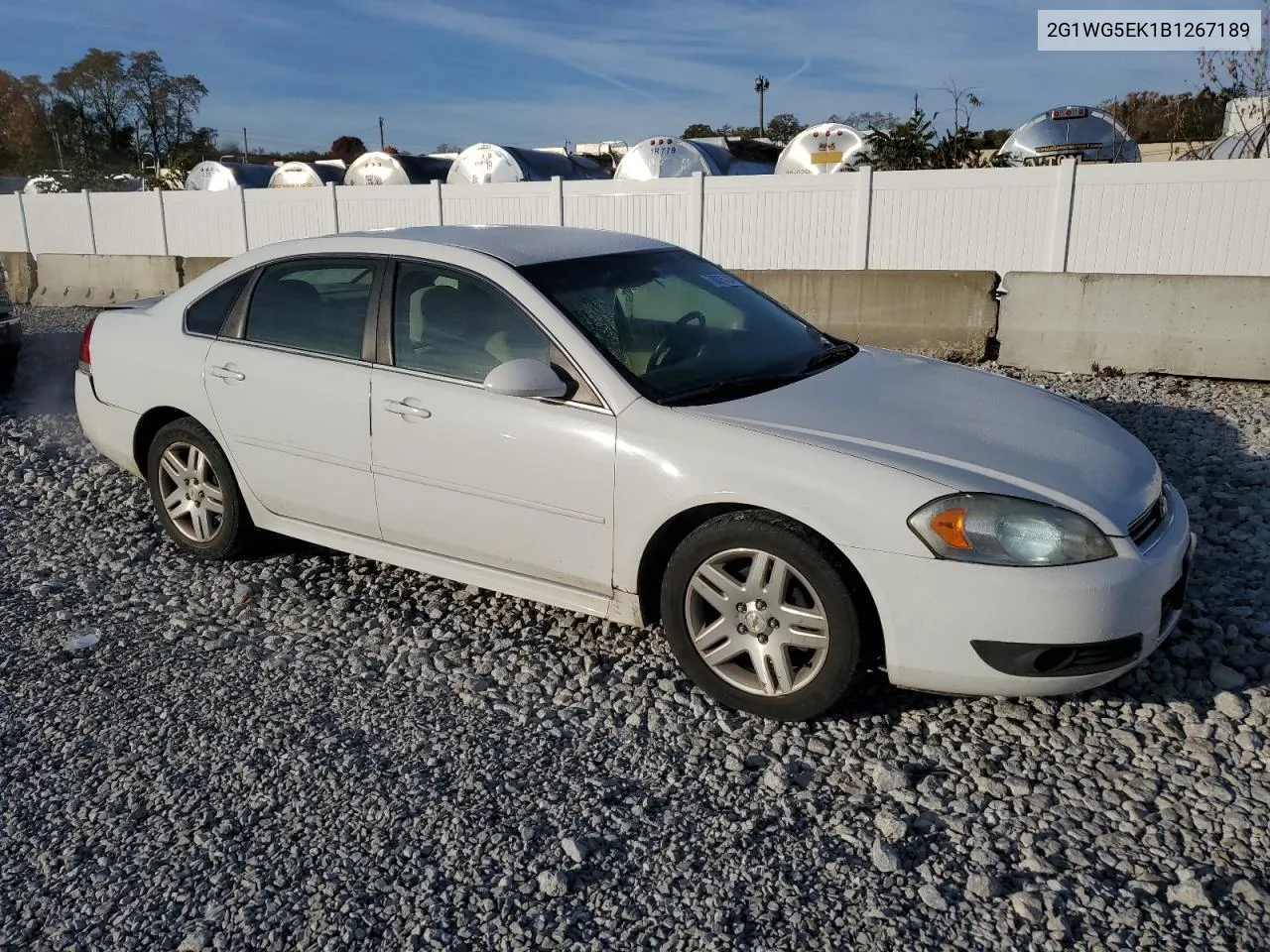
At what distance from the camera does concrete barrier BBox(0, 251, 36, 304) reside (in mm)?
17453

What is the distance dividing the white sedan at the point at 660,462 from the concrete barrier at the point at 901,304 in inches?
197

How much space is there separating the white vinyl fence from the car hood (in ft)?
36.0

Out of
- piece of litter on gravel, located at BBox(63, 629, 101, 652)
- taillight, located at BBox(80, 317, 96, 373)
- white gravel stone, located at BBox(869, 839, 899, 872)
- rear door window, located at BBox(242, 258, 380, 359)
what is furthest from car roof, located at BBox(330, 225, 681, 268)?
white gravel stone, located at BBox(869, 839, 899, 872)

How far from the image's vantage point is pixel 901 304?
31.1 ft

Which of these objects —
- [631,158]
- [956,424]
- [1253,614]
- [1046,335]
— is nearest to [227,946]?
[956,424]

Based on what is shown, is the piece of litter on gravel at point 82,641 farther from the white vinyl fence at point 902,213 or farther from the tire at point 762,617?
the white vinyl fence at point 902,213

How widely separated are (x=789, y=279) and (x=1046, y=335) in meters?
2.58

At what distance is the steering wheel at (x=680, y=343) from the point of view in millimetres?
3879

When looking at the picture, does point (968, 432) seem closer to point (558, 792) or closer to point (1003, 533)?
point (1003, 533)

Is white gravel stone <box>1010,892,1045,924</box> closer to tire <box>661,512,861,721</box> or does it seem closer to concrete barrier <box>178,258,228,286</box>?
tire <box>661,512,861,721</box>

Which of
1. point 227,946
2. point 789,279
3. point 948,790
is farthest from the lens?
point 789,279

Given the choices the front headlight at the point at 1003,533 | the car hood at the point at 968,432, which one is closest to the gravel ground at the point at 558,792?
the front headlight at the point at 1003,533

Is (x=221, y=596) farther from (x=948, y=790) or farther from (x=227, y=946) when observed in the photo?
(x=948, y=790)

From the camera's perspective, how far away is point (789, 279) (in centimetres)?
1021
